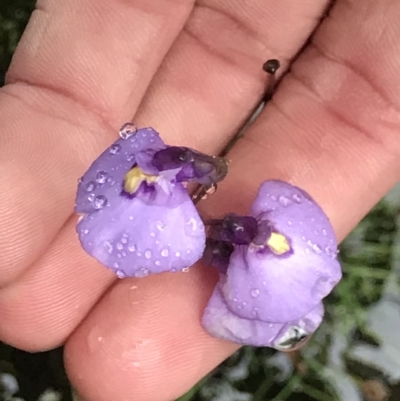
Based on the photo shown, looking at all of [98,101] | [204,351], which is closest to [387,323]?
[204,351]

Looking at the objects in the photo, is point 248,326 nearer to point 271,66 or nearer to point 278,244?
point 278,244

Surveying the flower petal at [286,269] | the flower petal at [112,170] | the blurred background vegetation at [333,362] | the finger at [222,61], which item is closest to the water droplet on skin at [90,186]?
the flower petal at [112,170]

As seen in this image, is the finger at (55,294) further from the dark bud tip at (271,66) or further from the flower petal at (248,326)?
the dark bud tip at (271,66)

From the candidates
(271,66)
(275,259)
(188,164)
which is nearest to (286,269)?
(275,259)

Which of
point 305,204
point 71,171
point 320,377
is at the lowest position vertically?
point 320,377

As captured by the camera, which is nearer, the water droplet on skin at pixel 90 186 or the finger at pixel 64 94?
the water droplet on skin at pixel 90 186

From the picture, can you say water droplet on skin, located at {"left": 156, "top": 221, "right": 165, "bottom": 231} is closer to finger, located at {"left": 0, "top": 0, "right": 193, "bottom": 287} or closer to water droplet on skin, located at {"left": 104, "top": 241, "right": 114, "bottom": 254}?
water droplet on skin, located at {"left": 104, "top": 241, "right": 114, "bottom": 254}

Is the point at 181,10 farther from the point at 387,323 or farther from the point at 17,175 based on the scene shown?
the point at 387,323
